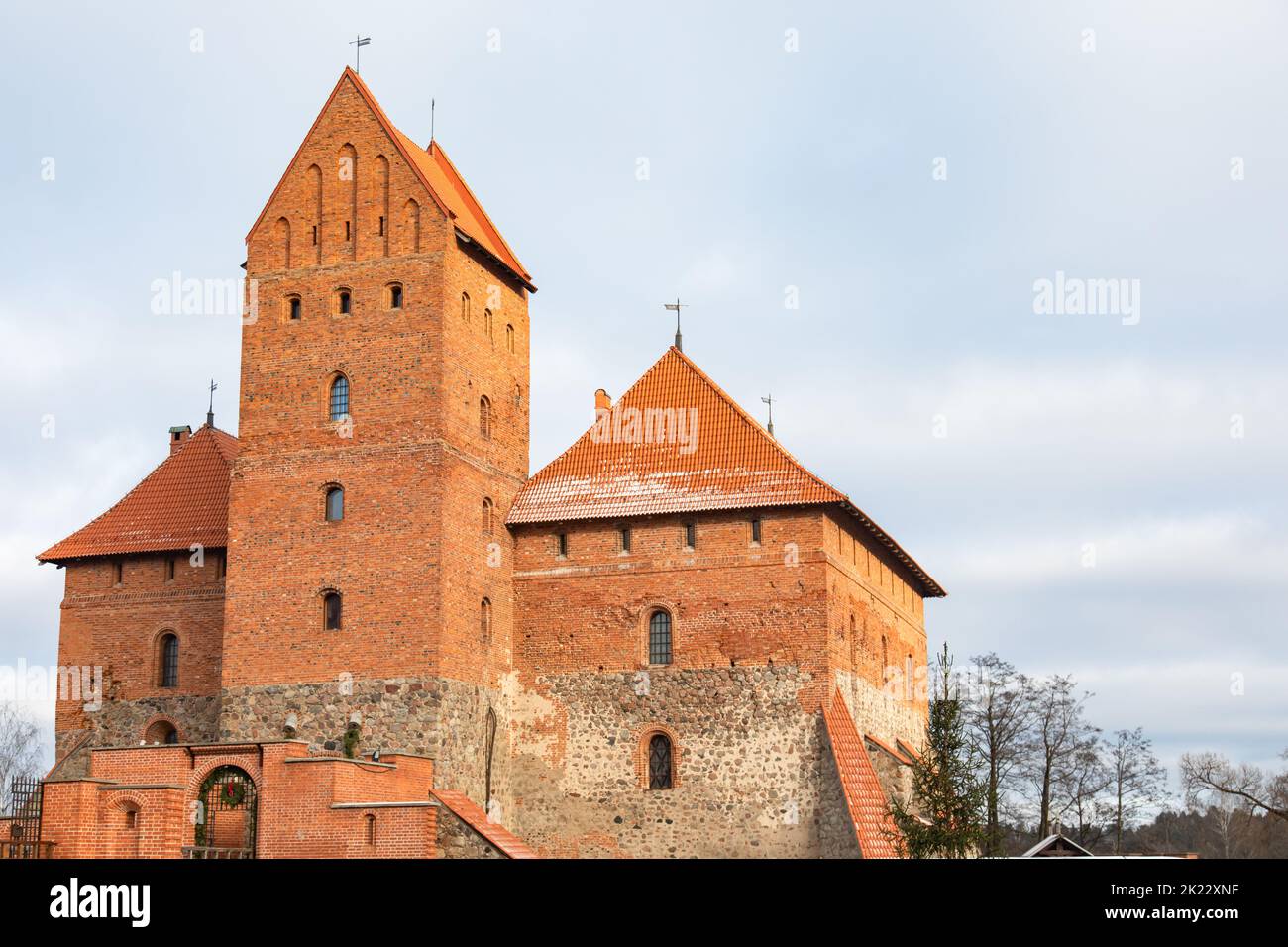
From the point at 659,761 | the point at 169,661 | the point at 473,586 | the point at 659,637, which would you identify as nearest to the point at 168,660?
the point at 169,661

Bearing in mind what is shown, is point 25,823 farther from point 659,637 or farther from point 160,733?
point 659,637

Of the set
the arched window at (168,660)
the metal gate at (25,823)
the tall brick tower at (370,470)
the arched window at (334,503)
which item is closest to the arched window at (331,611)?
the tall brick tower at (370,470)

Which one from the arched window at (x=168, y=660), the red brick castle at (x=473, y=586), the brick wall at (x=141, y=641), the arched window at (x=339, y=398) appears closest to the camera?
the red brick castle at (x=473, y=586)

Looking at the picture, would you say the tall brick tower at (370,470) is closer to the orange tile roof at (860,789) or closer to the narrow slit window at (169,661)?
the narrow slit window at (169,661)

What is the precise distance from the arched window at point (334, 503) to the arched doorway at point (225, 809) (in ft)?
19.6

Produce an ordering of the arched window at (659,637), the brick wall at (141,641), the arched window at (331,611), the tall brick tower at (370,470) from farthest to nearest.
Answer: the brick wall at (141,641)
the arched window at (659,637)
the arched window at (331,611)
the tall brick tower at (370,470)

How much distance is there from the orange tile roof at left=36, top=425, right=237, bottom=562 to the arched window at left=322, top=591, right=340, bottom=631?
12.9 ft

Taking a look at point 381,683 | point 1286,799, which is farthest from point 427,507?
point 1286,799

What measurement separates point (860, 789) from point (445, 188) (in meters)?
15.3

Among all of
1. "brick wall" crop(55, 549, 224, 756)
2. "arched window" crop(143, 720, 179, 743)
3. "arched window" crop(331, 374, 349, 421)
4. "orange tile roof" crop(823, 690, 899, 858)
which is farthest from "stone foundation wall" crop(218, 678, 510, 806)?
"orange tile roof" crop(823, 690, 899, 858)

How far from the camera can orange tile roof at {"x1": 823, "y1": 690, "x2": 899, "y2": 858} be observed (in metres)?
27.0

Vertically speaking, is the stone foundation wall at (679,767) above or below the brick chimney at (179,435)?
below

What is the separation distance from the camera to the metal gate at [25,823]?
25.0m
